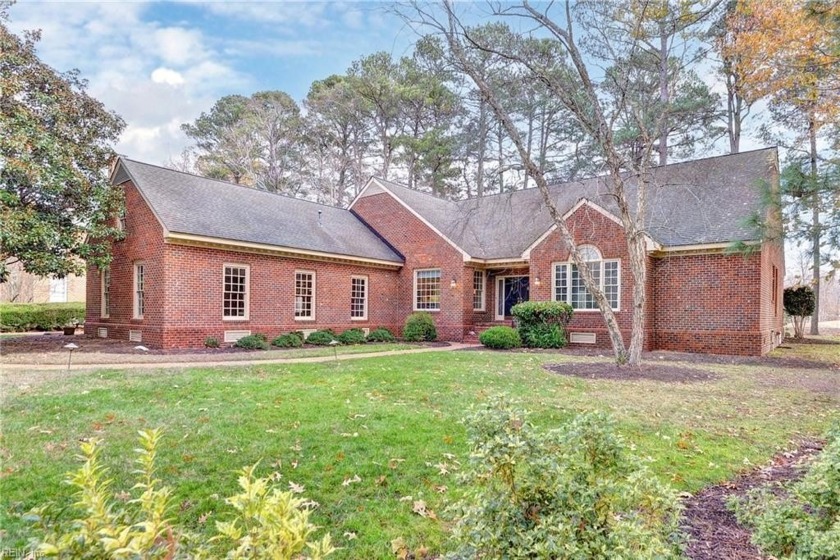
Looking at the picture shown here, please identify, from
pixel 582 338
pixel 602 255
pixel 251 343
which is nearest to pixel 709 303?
pixel 602 255

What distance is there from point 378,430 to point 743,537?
3355mm

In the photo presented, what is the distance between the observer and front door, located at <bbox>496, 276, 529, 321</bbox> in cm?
1878

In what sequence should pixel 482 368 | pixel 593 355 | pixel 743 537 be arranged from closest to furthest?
1. pixel 743 537
2. pixel 482 368
3. pixel 593 355

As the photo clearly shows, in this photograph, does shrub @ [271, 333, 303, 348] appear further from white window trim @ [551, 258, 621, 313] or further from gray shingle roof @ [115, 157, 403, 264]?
white window trim @ [551, 258, 621, 313]

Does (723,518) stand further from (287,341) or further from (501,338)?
(287,341)

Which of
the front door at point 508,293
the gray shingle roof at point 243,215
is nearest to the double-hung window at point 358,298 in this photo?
the gray shingle roof at point 243,215

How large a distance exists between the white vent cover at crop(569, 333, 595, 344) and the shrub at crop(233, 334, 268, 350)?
9.82m

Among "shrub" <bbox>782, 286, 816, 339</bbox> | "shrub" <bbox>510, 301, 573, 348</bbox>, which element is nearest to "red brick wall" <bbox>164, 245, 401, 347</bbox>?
"shrub" <bbox>510, 301, 573, 348</bbox>

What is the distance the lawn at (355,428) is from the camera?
3529mm

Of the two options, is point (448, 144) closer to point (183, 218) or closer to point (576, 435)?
point (183, 218)

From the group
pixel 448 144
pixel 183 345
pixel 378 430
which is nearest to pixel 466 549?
pixel 378 430

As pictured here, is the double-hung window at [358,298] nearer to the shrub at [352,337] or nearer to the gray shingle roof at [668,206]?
the shrub at [352,337]

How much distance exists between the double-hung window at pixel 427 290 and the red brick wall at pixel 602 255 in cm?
397

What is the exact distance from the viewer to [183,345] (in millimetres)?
12984
